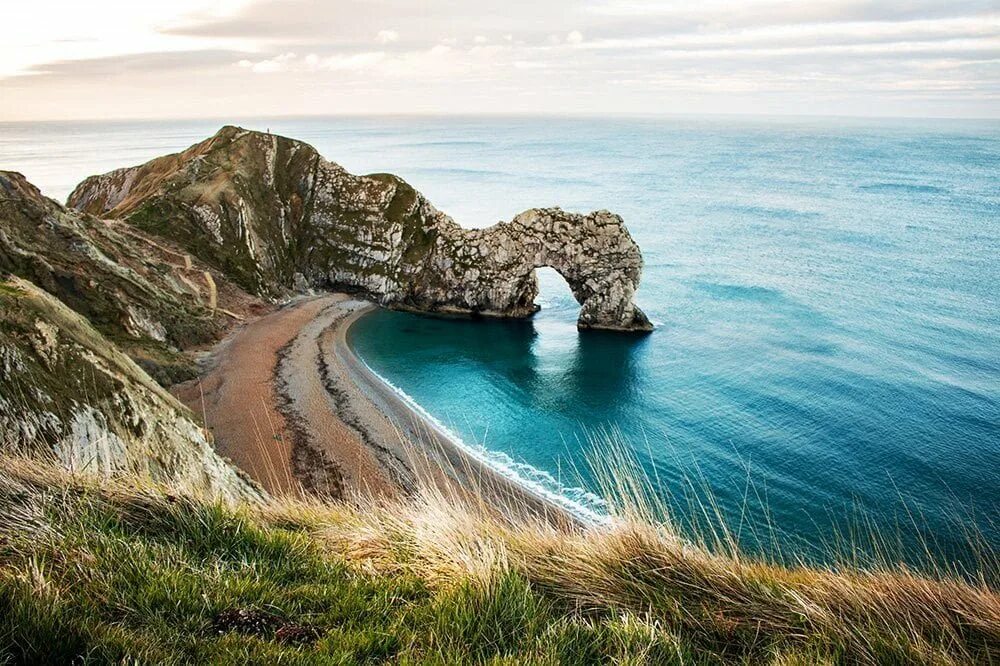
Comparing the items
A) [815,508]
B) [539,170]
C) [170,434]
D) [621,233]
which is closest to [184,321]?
[170,434]

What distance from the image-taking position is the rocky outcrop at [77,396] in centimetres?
1688

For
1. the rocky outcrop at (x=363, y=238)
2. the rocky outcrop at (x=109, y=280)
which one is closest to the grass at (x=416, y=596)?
the rocky outcrop at (x=109, y=280)

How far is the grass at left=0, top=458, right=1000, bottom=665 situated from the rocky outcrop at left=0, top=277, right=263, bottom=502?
37.4 feet

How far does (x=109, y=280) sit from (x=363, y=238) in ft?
93.0

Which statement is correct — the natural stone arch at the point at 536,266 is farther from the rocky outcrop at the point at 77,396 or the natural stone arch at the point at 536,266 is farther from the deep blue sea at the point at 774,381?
the rocky outcrop at the point at 77,396

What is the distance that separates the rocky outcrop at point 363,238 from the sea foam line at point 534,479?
24.0 meters

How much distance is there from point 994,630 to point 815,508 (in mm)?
26936

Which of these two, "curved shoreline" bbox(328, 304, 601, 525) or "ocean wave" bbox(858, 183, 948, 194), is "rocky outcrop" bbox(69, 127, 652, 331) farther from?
"ocean wave" bbox(858, 183, 948, 194)

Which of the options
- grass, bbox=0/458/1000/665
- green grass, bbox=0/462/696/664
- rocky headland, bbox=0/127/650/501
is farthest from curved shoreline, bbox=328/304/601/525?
green grass, bbox=0/462/696/664

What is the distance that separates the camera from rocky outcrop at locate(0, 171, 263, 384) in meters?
37.0

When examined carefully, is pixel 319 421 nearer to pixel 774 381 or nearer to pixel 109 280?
pixel 109 280

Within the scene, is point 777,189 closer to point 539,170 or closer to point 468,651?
point 539,170

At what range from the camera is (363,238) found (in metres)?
66.1

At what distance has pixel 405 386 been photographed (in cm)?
4441
